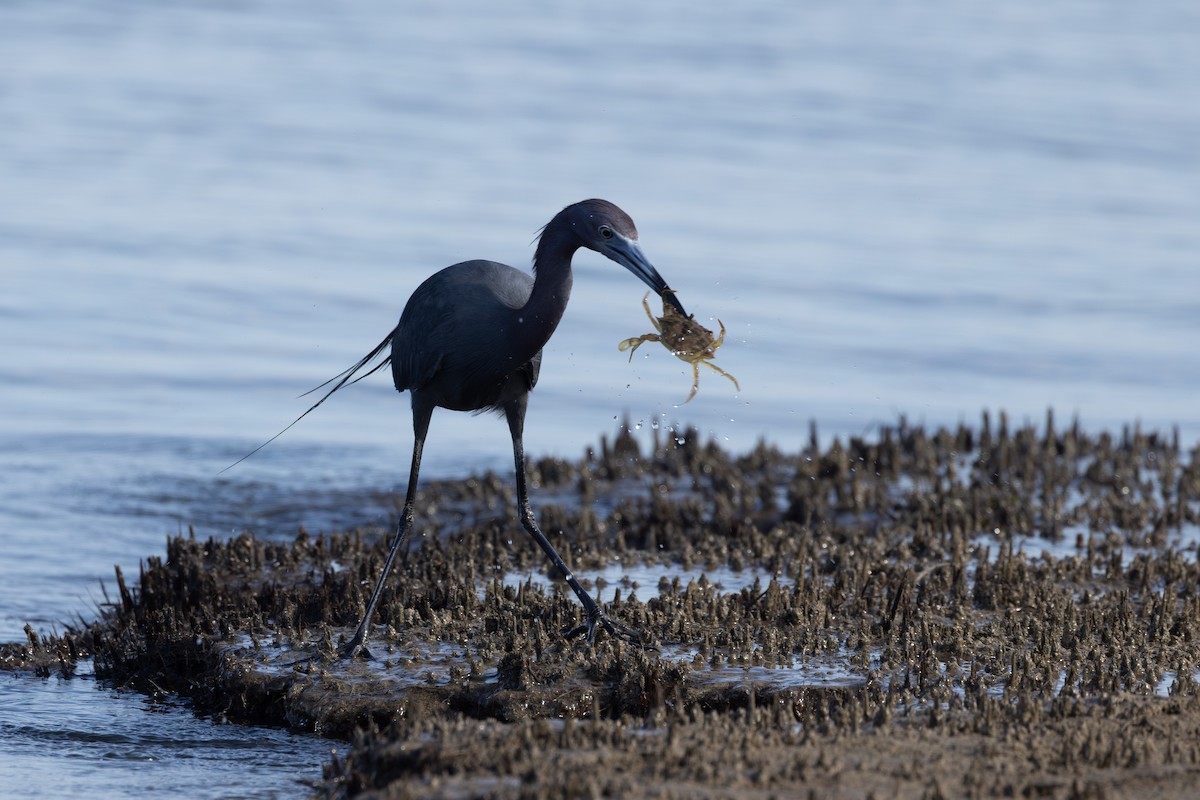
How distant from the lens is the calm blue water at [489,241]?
450 inches

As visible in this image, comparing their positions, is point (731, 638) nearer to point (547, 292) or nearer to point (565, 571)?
point (565, 571)

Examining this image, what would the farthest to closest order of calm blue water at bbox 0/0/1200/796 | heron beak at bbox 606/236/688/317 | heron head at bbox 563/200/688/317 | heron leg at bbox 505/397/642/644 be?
1. calm blue water at bbox 0/0/1200/796
2. heron leg at bbox 505/397/642/644
3. heron head at bbox 563/200/688/317
4. heron beak at bbox 606/236/688/317

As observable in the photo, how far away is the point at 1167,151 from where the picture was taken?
24.7 m

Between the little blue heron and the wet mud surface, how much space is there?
1.19ft

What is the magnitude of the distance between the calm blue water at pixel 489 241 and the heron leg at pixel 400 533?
1.74 feet

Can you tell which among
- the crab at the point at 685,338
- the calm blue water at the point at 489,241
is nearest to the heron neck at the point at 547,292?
the crab at the point at 685,338

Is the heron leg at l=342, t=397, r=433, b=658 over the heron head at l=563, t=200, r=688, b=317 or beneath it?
beneath

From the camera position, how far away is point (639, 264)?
20.1 ft

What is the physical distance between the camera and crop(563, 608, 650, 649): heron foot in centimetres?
625

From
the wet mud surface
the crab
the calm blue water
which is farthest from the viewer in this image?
the calm blue water

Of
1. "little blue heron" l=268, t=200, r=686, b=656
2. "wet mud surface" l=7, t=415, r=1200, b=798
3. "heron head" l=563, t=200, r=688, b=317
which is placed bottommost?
"wet mud surface" l=7, t=415, r=1200, b=798

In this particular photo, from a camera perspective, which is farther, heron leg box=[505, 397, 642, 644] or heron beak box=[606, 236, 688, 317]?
heron leg box=[505, 397, 642, 644]

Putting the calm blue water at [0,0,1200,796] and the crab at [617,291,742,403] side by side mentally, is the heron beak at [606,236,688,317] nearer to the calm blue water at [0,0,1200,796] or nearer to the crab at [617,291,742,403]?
the crab at [617,291,742,403]

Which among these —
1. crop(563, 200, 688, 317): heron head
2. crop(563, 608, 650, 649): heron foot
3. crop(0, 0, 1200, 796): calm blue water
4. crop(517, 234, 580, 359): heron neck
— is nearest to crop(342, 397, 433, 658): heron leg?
crop(0, 0, 1200, 796): calm blue water
